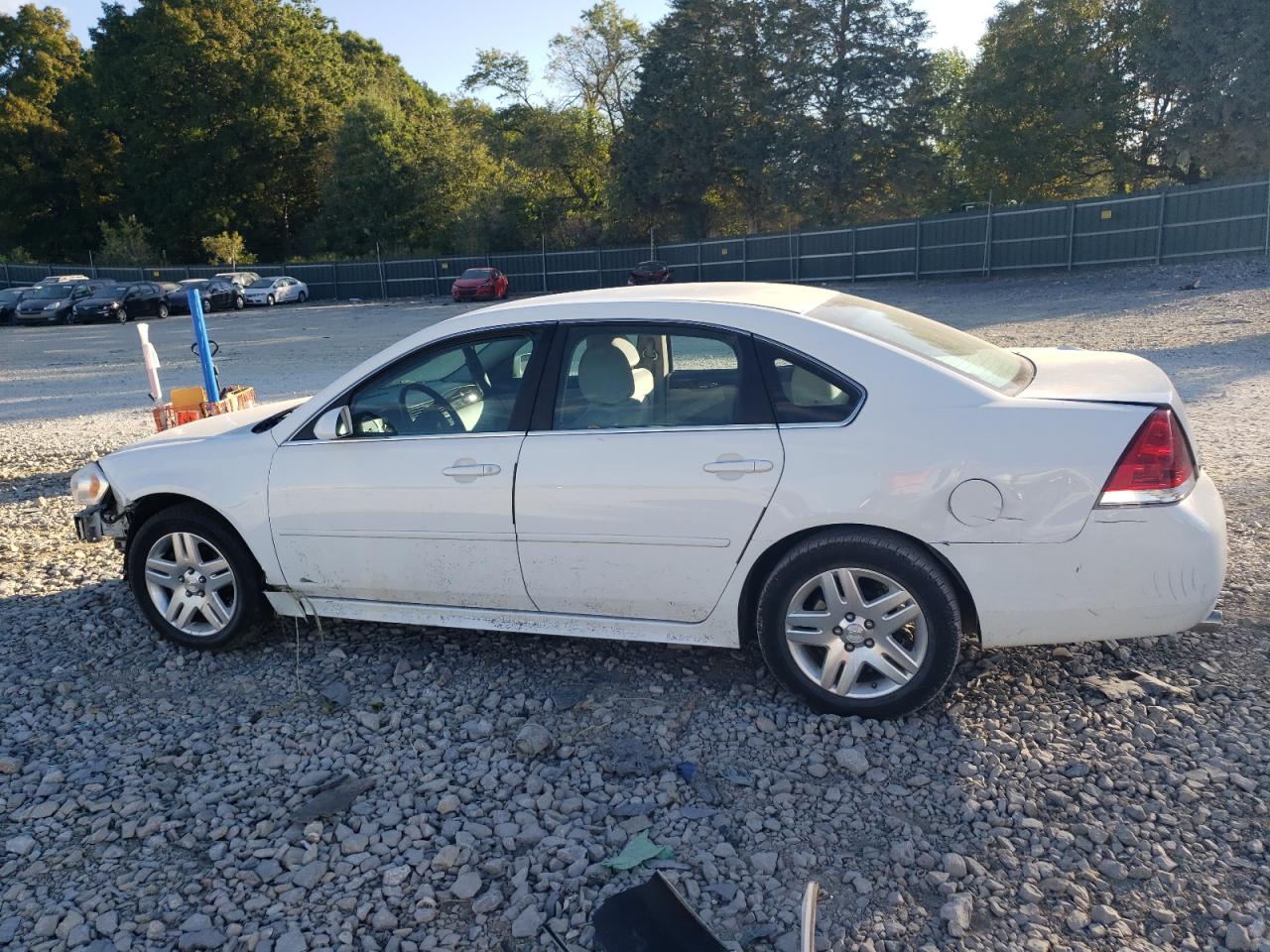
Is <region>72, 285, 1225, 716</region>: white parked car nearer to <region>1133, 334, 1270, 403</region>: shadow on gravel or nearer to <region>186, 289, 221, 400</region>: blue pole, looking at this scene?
<region>186, 289, 221, 400</region>: blue pole

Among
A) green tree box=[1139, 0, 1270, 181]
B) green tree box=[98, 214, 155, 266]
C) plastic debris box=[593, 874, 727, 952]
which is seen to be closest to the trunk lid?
plastic debris box=[593, 874, 727, 952]

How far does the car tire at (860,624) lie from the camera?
3.74m

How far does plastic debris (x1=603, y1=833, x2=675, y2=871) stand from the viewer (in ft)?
10.3

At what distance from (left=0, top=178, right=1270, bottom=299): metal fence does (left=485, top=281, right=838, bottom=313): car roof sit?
1067 inches

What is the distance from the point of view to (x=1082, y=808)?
3.31 meters

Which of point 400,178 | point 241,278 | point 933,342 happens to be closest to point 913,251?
point 241,278

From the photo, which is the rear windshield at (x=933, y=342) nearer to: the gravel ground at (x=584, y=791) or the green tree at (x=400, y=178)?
the gravel ground at (x=584, y=791)

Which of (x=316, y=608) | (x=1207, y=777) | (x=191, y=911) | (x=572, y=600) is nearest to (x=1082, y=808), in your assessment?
(x=1207, y=777)

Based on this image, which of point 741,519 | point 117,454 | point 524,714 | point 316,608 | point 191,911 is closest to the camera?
point 191,911

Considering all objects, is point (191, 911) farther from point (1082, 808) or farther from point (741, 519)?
point (1082, 808)

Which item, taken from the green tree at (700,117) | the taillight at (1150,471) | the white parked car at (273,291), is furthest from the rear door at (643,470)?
the white parked car at (273,291)

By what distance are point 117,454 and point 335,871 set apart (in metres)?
2.85

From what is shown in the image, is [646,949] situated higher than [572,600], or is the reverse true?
[572,600]

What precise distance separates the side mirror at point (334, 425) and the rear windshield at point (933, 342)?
2.14 metres
